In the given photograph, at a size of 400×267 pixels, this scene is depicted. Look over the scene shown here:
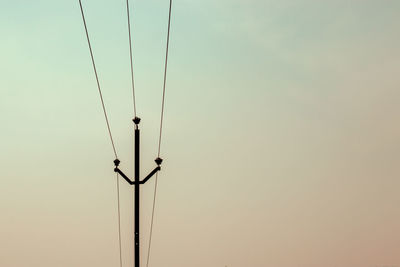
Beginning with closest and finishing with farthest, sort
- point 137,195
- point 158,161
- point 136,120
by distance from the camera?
point 137,195 → point 136,120 → point 158,161

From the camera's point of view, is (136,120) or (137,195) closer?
(137,195)

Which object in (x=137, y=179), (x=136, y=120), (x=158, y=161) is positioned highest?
(x=136, y=120)

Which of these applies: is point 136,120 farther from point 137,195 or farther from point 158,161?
point 137,195

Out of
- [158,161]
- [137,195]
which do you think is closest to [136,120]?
[158,161]

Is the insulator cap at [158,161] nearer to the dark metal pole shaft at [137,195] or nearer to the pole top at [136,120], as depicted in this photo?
the dark metal pole shaft at [137,195]

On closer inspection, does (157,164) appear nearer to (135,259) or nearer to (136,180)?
(136,180)

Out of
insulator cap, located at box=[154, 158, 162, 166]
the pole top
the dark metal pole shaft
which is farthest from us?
insulator cap, located at box=[154, 158, 162, 166]

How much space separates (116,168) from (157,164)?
4.51 ft

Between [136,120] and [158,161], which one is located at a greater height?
[136,120]

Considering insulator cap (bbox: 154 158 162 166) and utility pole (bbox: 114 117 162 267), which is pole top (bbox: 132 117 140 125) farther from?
insulator cap (bbox: 154 158 162 166)

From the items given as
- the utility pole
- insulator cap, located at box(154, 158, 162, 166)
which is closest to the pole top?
the utility pole

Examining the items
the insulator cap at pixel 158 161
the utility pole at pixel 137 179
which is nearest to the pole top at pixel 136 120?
the utility pole at pixel 137 179

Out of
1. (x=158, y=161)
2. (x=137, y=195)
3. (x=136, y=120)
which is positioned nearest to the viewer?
(x=137, y=195)

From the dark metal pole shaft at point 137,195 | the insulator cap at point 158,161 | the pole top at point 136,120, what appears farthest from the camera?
the insulator cap at point 158,161
